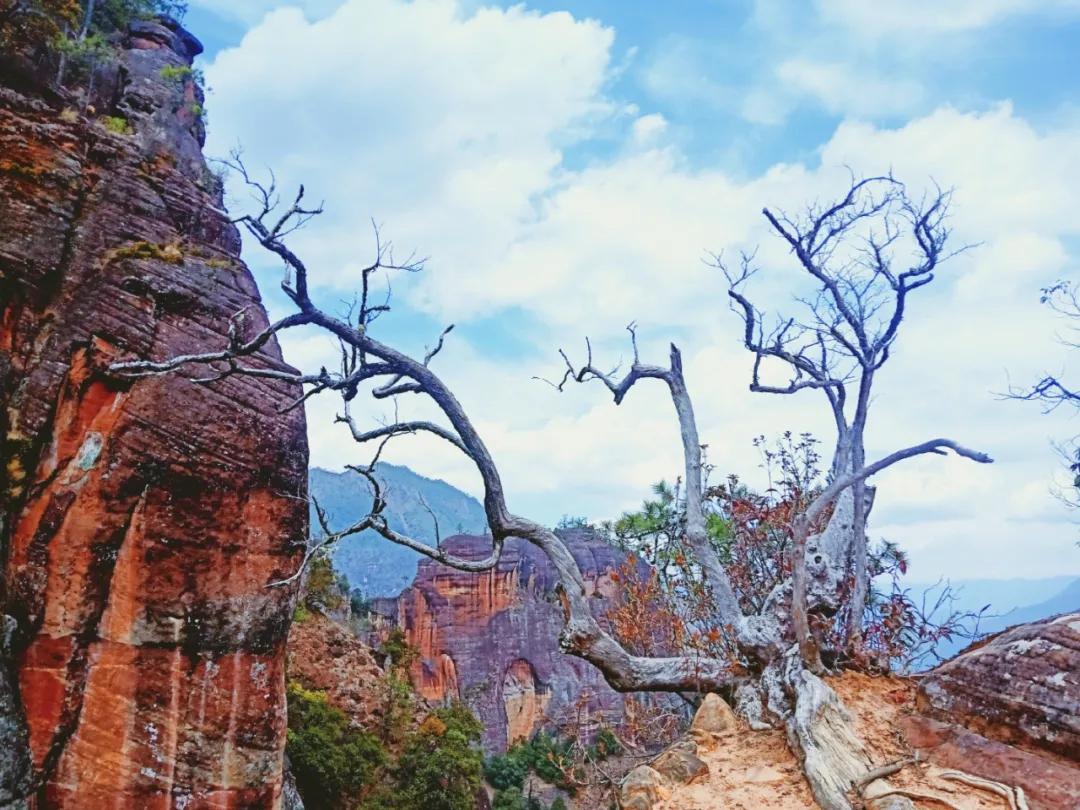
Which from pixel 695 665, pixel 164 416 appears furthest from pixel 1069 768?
pixel 164 416

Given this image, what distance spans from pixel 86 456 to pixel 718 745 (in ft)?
23.5

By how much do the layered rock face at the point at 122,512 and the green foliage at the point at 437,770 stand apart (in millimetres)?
5861

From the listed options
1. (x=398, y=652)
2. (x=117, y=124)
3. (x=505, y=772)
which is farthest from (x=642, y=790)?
(x=505, y=772)

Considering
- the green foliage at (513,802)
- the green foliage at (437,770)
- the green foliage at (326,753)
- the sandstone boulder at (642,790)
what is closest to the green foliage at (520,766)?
the green foliage at (513,802)

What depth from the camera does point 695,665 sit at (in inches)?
220

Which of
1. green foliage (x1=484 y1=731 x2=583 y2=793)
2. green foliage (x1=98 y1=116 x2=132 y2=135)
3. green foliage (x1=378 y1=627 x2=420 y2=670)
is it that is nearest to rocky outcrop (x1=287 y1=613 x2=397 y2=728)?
green foliage (x1=378 y1=627 x2=420 y2=670)

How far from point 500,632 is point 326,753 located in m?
23.8

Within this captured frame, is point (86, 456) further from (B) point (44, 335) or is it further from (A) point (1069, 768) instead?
(A) point (1069, 768)

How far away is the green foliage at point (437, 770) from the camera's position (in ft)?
44.7

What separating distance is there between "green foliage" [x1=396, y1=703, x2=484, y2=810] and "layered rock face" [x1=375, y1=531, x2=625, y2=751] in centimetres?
2028

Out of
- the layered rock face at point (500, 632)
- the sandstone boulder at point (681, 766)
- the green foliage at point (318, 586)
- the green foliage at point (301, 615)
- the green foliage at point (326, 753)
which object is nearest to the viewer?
the sandstone boulder at point (681, 766)

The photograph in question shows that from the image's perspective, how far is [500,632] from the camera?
3631 centimetres

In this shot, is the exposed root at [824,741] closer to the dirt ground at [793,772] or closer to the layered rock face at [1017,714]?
the dirt ground at [793,772]

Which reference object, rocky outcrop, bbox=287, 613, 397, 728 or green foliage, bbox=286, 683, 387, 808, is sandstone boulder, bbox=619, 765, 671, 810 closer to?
green foliage, bbox=286, 683, 387, 808
